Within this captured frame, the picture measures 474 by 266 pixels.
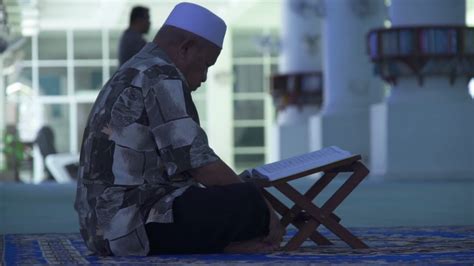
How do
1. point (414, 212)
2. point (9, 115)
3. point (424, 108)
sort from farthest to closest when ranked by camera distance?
point (9, 115)
point (424, 108)
point (414, 212)

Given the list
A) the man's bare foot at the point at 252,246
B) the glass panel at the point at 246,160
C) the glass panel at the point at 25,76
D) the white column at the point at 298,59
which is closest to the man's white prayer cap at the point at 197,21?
the man's bare foot at the point at 252,246

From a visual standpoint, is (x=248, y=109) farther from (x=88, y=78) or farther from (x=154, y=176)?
(x=154, y=176)

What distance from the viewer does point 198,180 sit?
5164 mm

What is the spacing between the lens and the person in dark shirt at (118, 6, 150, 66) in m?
11.6

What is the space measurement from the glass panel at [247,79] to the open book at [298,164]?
1164 inches

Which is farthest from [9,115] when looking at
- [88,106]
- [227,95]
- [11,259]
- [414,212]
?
[11,259]

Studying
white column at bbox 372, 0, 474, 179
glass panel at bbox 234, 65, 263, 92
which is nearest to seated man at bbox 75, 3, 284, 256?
white column at bbox 372, 0, 474, 179

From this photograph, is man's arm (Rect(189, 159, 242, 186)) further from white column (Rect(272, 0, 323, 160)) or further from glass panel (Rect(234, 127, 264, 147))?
glass panel (Rect(234, 127, 264, 147))

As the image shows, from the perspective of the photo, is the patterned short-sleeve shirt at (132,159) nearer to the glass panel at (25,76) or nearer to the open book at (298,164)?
the open book at (298,164)

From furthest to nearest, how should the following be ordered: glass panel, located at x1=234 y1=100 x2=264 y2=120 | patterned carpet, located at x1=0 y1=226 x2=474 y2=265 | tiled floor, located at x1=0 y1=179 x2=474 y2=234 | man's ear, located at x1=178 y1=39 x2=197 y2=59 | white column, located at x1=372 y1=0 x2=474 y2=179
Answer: glass panel, located at x1=234 y1=100 x2=264 y2=120
white column, located at x1=372 y1=0 x2=474 y2=179
tiled floor, located at x1=0 y1=179 x2=474 y2=234
man's ear, located at x1=178 y1=39 x2=197 y2=59
patterned carpet, located at x1=0 y1=226 x2=474 y2=265

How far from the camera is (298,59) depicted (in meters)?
25.6

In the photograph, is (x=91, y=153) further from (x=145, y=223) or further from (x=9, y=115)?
(x=9, y=115)

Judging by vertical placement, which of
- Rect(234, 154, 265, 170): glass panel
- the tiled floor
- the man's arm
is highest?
the man's arm

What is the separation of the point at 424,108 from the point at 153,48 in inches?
440
